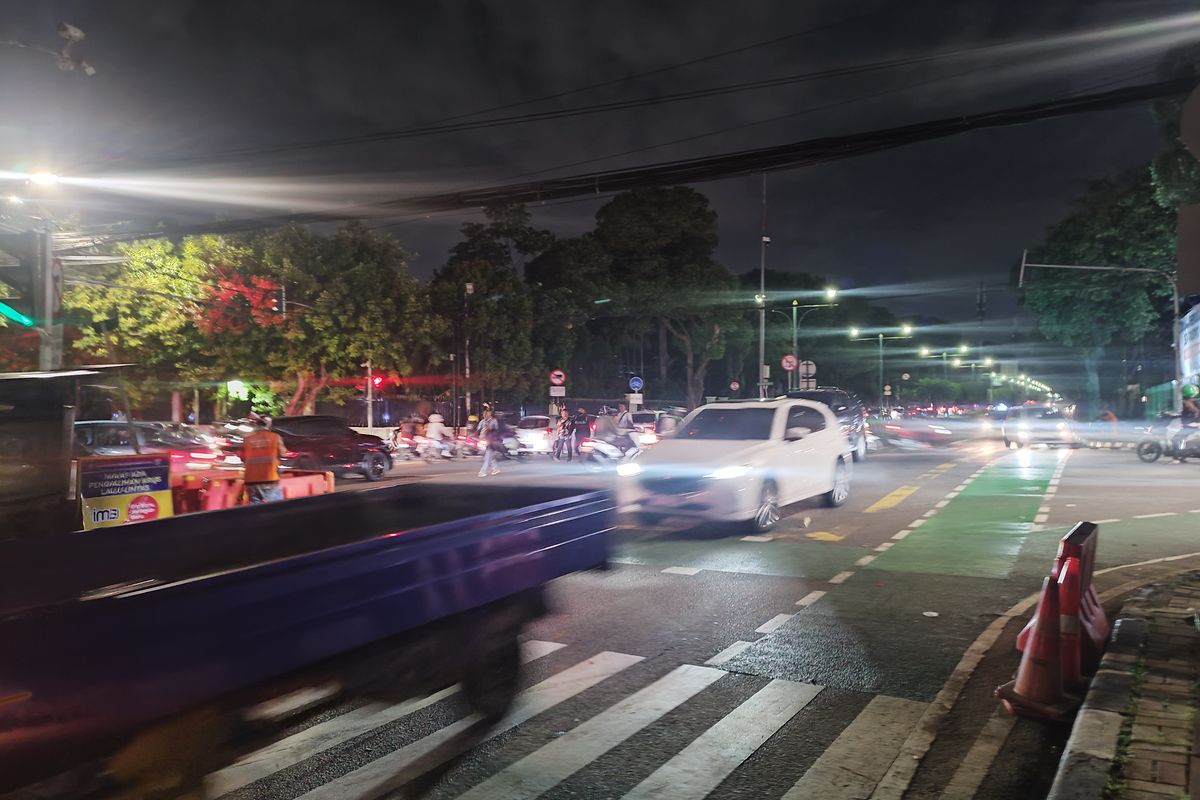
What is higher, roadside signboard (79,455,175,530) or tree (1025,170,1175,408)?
tree (1025,170,1175,408)

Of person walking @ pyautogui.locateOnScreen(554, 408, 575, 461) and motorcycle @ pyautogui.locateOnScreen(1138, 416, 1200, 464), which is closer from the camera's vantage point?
motorcycle @ pyautogui.locateOnScreen(1138, 416, 1200, 464)

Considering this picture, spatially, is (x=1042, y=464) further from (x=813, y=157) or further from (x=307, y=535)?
(x=307, y=535)

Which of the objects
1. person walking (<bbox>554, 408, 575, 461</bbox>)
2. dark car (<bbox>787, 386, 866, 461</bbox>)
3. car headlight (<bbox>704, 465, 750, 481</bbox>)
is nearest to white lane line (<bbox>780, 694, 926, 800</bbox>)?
car headlight (<bbox>704, 465, 750, 481</bbox>)

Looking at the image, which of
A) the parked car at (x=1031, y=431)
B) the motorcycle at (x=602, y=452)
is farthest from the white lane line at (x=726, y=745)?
the parked car at (x=1031, y=431)

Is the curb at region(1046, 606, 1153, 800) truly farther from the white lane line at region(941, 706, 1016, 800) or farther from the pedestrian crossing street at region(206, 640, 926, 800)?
the pedestrian crossing street at region(206, 640, 926, 800)

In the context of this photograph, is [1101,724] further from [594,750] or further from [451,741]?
[451,741]

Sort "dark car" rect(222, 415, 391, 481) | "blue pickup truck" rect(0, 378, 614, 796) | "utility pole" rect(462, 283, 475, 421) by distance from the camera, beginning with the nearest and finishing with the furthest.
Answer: "blue pickup truck" rect(0, 378, 614, 796)
"dark car" rect(222, 415, 391, 481)
"utility pole" rect(462, 283, 475, 421)

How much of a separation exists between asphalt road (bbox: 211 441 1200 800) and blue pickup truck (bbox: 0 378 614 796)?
422 millimetres

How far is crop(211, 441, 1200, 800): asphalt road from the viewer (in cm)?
414

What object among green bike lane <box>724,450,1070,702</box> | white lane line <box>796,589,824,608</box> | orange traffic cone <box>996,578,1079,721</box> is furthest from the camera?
white lane line <box>796,589,824,608</box>

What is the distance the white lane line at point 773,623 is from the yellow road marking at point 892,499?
7.04 metres

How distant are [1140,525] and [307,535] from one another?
465 inches

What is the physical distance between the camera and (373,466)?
22.8 m

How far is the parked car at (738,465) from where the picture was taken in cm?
1073
